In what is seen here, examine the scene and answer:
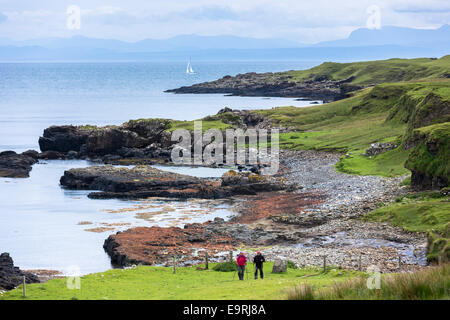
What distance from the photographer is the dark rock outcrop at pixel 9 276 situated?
121ft

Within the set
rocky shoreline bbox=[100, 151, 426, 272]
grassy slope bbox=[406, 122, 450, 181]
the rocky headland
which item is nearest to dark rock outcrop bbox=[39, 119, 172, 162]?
the rocky headland

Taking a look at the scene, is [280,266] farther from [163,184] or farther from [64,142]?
[64,142]

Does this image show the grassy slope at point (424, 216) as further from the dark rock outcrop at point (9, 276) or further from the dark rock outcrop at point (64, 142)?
the dark rock outcrop at point (64, 142)

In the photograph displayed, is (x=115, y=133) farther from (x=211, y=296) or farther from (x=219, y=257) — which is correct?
(x=211, y=296)

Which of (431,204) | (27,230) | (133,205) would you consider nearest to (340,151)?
(133,205)

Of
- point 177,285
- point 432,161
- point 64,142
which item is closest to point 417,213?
point 432,161

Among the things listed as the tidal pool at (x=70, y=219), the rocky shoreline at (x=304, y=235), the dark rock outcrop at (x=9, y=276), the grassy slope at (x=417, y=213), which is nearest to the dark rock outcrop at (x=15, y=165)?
the tidal pool at (x=70, y=219)

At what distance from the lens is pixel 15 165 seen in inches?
3957

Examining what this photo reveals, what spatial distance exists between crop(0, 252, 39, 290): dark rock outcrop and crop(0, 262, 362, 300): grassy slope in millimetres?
4178

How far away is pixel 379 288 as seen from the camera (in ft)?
76.7

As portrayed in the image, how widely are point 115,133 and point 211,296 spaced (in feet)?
293

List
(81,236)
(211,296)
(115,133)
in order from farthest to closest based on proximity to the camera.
A: (115,133)
(81,236)
(211,296)
